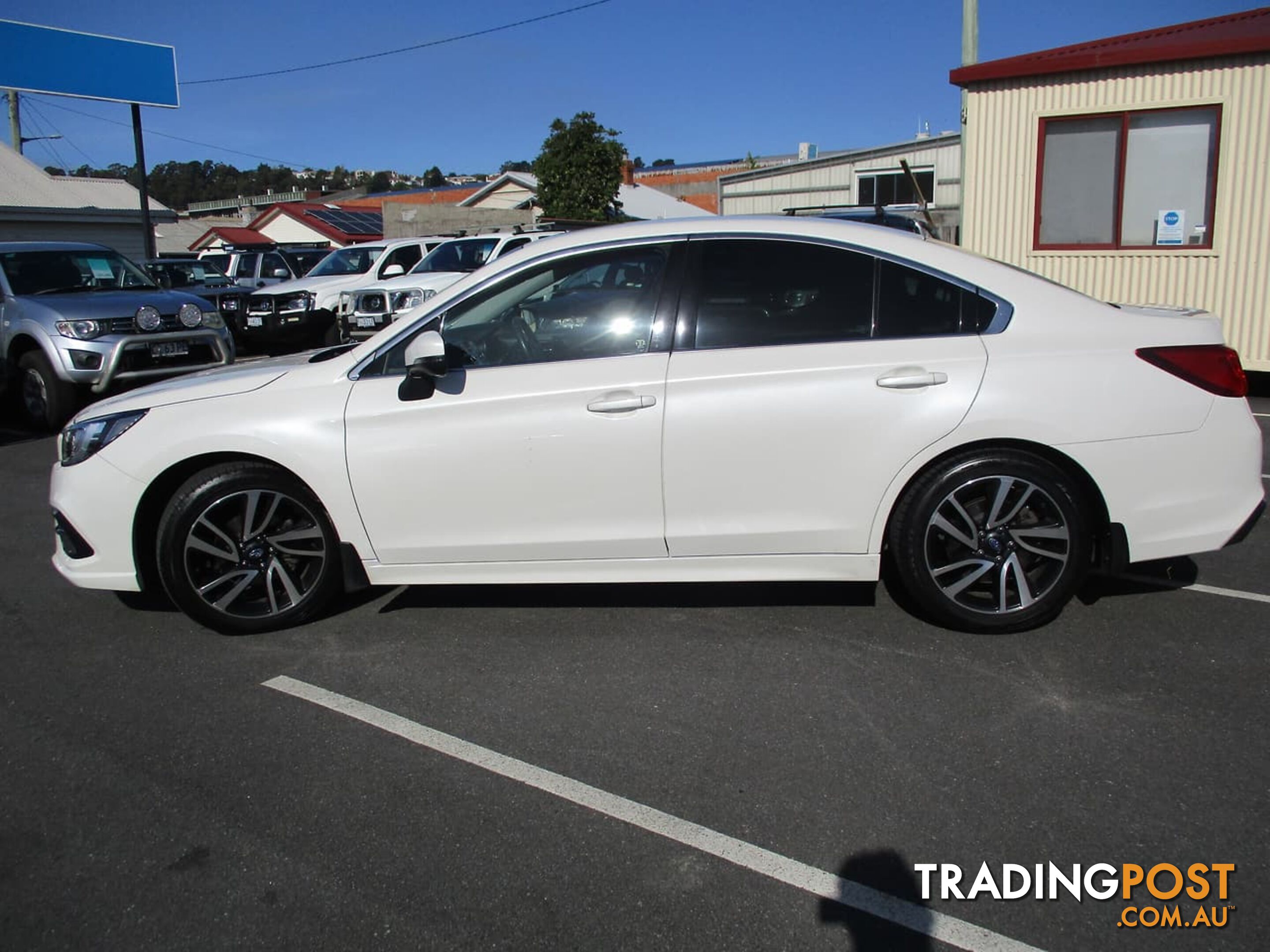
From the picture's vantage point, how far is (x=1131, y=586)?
482 centimetres

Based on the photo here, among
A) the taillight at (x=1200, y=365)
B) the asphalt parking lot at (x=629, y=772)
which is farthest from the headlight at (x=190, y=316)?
the taillight at (x=1200, y=365)

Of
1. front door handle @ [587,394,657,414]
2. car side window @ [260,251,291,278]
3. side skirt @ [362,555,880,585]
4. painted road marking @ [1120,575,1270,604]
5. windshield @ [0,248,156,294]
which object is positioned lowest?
painted road marking @ [1120,575,1270,604]

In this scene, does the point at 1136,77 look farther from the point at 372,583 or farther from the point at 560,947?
the point at 560,947

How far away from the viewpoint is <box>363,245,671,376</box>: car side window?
419cm

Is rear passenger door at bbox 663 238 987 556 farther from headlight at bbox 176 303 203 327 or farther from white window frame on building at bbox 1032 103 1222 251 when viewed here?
white window frame on building at bbox 1032 103 1222 251

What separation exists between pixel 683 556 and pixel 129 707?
2193 mm

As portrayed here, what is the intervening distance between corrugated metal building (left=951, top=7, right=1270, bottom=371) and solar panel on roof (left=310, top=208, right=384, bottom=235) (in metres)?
42.1

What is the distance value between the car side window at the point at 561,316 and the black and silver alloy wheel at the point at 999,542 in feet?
4.57

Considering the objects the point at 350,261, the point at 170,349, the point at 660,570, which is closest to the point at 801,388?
the point at 660,570

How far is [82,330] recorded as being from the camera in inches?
387

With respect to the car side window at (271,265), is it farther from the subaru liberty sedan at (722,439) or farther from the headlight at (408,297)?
the subaru liberty sedan at (722,439)

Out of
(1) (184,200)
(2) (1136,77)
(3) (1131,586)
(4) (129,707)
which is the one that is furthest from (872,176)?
(1) (184,200)

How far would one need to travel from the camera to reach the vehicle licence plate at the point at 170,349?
33.0 feet

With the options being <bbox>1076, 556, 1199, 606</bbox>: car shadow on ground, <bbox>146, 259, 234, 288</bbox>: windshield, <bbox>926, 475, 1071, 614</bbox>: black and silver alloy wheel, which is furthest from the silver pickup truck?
→ <bbox>1076, 556, 1199, 606</bbox>: car shadow on ground
